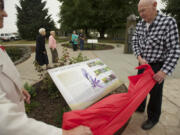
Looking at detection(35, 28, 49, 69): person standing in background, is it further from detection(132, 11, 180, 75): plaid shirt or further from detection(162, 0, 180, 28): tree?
detection(162, 0, 180, 28): tree

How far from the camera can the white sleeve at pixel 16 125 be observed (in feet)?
1.91

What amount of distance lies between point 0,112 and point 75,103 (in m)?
1.55

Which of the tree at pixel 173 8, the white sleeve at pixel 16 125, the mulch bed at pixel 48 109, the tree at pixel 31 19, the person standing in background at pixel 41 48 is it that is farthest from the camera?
the tree at pixel 31 19

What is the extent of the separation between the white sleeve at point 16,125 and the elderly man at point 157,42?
189 centimetres

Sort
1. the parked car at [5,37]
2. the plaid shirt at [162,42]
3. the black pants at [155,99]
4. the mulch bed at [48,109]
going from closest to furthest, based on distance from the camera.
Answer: the plaid shirt at [162,42] < the black pants at [155,99] < the mulch bed at [48,109] < the parked car at [5,37]

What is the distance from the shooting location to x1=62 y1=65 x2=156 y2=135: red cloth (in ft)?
3.33

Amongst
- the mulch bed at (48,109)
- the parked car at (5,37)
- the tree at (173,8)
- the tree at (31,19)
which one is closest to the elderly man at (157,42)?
the mulch bed at (48,109)

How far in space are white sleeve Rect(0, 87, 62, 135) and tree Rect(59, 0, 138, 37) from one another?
2908cm

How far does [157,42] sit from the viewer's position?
2.07m

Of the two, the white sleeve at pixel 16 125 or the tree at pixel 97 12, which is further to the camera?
the tree at pixel 97 12

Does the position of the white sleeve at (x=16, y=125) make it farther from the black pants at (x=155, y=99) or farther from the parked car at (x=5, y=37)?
the parked car at (x=5, y=37)

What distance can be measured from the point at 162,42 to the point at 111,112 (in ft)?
4.51

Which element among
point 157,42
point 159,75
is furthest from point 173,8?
point 159,75

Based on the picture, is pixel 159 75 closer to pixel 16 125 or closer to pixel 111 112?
pixel 111 112
